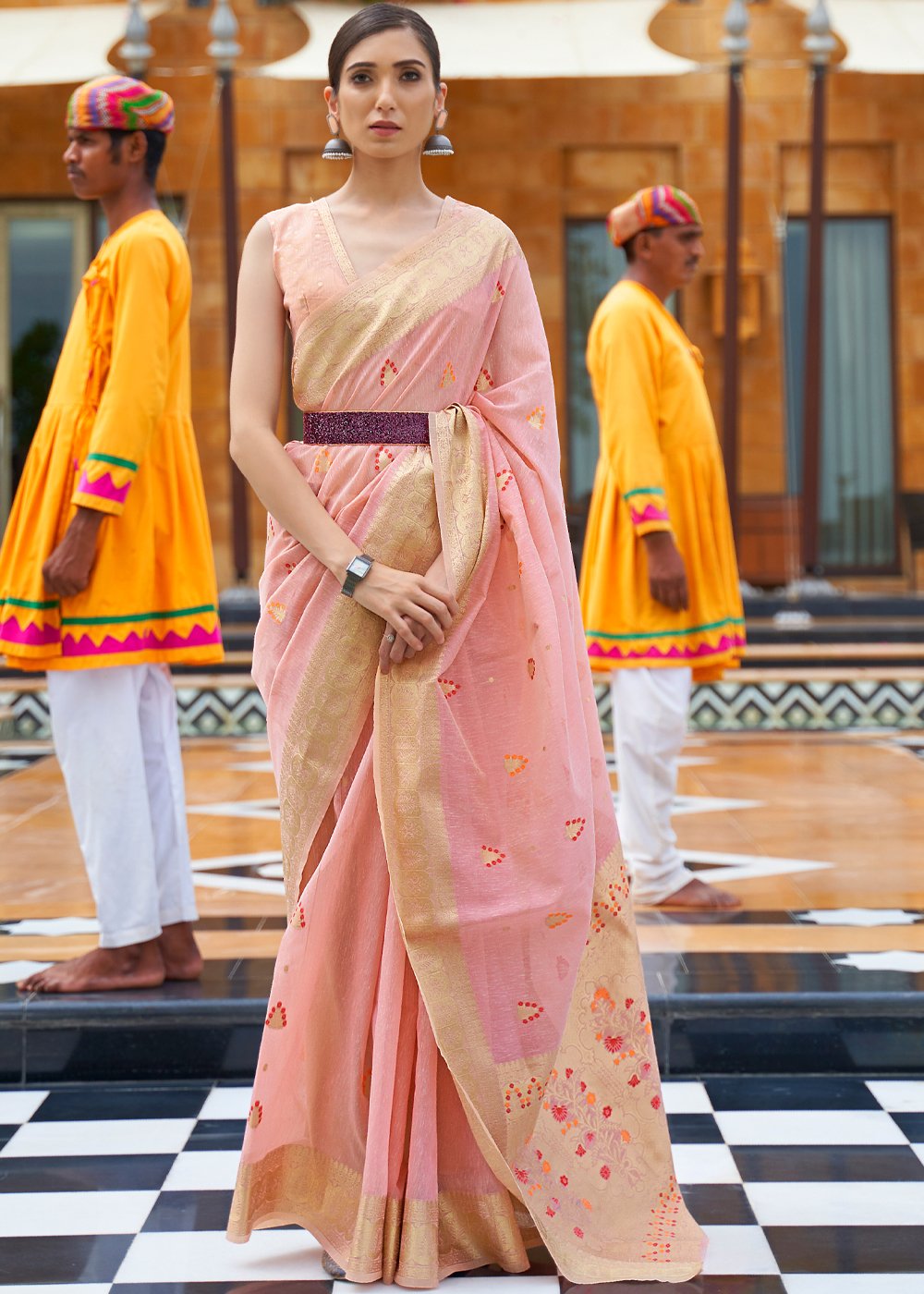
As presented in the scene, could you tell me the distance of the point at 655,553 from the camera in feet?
12.6

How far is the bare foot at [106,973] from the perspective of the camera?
3.18 meters

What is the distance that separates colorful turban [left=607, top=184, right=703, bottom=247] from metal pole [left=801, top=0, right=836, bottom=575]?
5386mm

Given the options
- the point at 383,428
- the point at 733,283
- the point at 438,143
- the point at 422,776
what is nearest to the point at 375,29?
the point at 438,143

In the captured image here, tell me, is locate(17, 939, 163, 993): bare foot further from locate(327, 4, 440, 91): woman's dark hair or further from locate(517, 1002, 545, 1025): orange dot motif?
locate(327, 4, 440, 91): woman's dark hair

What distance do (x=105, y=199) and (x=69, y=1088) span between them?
5.20 ft

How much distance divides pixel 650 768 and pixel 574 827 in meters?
1.72

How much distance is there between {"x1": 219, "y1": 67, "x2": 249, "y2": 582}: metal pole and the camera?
923 cm

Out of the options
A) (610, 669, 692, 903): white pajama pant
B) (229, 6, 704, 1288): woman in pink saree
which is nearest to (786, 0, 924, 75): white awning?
(610, 669, 692, 903): white pajama pant

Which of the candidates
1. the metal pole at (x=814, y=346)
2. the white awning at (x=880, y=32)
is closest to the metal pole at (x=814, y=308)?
the metal pole at (x=814, y=346)

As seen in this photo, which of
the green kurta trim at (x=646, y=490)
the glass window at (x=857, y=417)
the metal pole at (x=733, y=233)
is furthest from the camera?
the glass window at (x=857, y=417)

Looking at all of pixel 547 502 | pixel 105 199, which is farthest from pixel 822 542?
pixel 547 502

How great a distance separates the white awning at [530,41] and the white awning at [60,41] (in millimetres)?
995

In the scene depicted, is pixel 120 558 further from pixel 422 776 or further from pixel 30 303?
pixel 30 303

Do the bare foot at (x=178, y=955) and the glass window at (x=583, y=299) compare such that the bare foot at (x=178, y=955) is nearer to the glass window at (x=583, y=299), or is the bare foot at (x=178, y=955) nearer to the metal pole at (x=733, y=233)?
the metal pole at (x=733, y=233)
